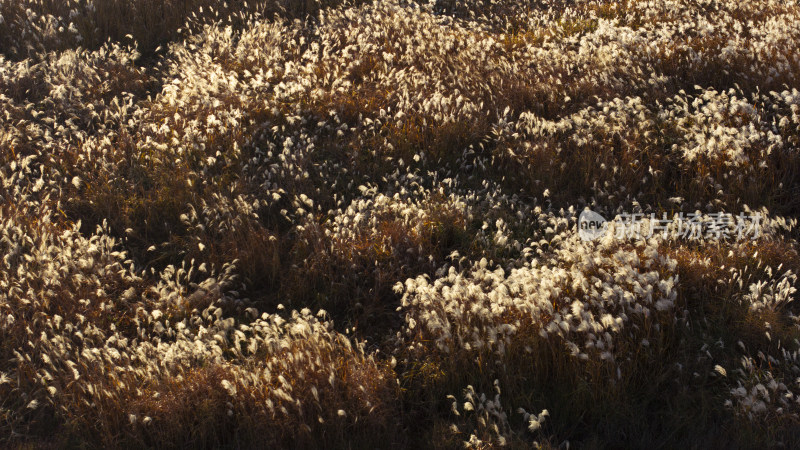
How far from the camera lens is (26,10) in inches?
297

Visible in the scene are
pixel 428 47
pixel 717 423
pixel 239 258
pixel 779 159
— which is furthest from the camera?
pixel 428 47

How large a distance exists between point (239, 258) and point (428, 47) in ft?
11.3

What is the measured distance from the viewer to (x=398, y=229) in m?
4.00

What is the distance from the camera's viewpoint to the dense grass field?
2824 mm

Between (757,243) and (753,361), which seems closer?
(753,361)

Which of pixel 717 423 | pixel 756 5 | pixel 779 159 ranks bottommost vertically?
pixel 717 423

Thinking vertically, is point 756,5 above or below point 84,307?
above

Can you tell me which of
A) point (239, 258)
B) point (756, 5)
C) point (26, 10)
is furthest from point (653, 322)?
point (26, 10)

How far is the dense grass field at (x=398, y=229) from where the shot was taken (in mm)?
2824

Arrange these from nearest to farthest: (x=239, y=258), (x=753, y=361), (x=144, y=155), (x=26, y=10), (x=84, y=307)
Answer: (x=753, y=361) < (x=84, y=307) < (x=239, y=258) < (x=144, y=155) < (x=26, y=10)

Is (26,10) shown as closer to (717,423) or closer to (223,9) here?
(223,9)

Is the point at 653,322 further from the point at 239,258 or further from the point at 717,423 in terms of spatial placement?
the point at 239,258

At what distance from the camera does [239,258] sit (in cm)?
396

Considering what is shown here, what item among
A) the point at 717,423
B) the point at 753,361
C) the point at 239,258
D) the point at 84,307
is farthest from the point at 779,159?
the point at 84,307
